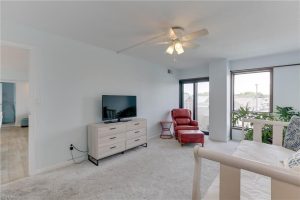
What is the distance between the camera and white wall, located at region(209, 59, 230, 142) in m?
4.54

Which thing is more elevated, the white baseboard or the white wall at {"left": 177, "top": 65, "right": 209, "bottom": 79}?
the white wall at {"left": 177, "top": 65, "right": 209, "bottom": 79}

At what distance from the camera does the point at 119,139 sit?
11.2 ft

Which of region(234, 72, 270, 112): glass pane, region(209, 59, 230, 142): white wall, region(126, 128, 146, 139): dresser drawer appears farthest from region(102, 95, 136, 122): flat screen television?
region(234, 72, 270, 112): glass pane

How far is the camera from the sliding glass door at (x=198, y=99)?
5695 millimetres

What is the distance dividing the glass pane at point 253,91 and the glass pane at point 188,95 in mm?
1499

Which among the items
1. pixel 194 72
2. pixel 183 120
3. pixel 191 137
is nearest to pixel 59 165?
pixel 191 137

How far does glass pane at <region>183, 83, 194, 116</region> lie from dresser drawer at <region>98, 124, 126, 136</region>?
3.33 m

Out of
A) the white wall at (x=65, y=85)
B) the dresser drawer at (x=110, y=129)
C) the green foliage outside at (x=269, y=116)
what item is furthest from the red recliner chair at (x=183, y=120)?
the dresser drawer at (x=110, y=129)

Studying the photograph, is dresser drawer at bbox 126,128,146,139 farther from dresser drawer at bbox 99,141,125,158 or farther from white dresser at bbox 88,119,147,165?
dresser drawer at bbox 99,141,125,158

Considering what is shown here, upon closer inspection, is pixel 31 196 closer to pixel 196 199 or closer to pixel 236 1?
pixel 196 199

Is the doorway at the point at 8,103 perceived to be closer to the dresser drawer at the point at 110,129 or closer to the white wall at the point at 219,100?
the dresser drawer at the point at 110,129

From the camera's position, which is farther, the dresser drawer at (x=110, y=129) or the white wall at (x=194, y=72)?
the white wall at (x=194, y=72)

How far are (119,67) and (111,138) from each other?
1.83 metres

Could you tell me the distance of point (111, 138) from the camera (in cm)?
326
